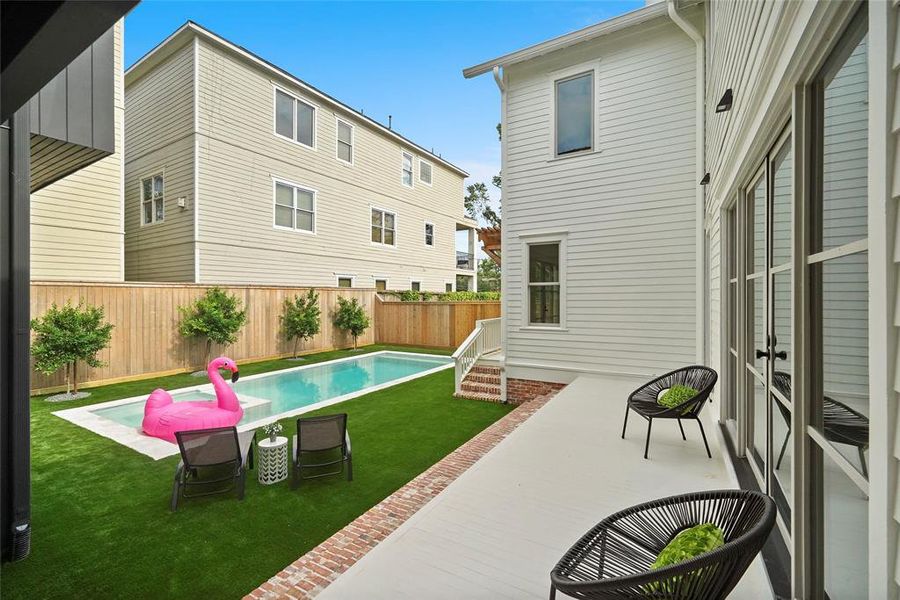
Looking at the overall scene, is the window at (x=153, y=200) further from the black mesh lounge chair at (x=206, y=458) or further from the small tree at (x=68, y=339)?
the black mesh lounge chair at (x=206, y=458)

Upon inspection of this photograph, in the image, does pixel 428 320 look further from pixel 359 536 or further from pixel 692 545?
pixel 692 545

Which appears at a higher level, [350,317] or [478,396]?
[350,317]

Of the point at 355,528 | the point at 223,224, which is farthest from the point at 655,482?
the point at 223,224

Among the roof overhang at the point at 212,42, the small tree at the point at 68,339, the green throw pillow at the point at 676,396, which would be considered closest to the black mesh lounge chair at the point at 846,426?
the green throw pillow at the point at 676,396

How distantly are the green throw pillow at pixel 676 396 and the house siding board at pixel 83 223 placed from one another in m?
12.1

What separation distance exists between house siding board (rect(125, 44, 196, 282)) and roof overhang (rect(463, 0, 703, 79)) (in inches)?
324

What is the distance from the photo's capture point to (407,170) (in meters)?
17.7

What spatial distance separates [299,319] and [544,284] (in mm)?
7506

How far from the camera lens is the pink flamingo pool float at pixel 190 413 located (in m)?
5.30

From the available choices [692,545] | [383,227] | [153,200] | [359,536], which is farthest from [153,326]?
[692,545]

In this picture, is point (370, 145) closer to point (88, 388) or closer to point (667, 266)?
point (88, 388)

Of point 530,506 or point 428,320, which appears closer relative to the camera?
point 530,506

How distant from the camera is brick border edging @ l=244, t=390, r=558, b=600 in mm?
2477

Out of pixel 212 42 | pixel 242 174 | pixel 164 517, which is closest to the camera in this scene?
pixel 164 517
